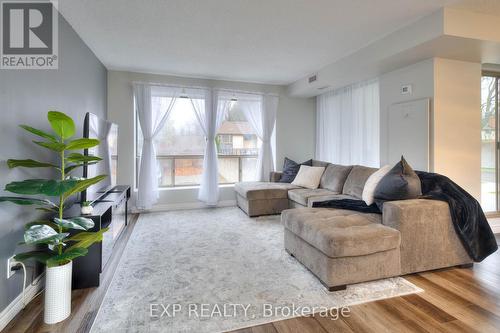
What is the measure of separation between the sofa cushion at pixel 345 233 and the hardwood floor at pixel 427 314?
15.6 inches

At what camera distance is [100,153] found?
307 cm

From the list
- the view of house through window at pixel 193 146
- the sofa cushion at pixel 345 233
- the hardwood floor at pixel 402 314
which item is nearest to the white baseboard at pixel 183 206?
the view of house through window at pixel 193 146

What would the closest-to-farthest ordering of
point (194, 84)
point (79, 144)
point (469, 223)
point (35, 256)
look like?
point (35, 256)
point (79, 144)
point (469, 223)
point (194, 84)

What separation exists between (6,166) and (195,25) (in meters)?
2.15

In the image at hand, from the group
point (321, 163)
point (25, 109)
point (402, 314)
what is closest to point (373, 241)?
point (402, 314)

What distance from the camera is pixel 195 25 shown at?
285 centimetres

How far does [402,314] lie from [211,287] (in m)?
1.44

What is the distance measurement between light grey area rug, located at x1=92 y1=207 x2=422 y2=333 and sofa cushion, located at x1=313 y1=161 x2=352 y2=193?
1346 mm

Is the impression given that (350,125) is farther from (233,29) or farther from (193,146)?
(193,146)

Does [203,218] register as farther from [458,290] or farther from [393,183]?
[458,290]

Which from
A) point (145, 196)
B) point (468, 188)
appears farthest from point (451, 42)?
point (145, 196)

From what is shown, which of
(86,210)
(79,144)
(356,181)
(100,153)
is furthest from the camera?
(356,181)

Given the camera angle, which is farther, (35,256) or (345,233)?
(345,233)
